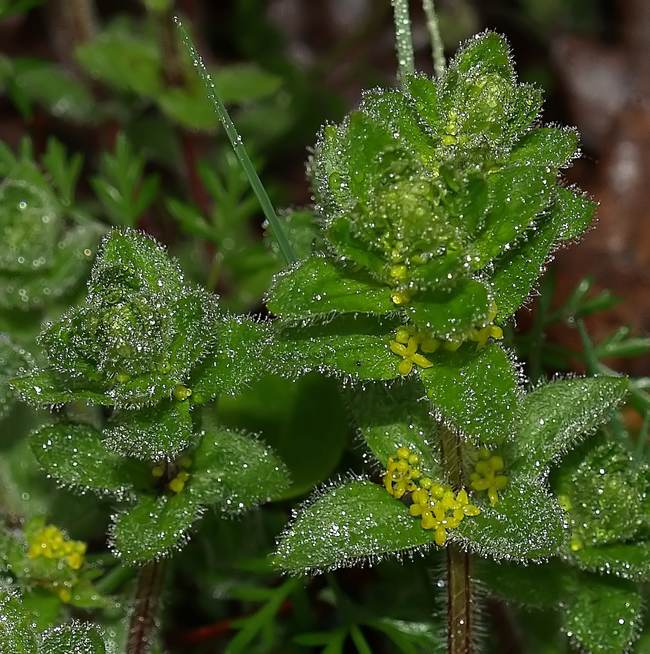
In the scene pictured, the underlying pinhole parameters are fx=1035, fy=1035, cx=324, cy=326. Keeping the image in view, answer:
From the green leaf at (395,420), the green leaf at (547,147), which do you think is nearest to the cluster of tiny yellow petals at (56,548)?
the green leaf at (395,420)

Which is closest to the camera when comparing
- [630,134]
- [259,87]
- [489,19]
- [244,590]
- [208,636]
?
[244,590]

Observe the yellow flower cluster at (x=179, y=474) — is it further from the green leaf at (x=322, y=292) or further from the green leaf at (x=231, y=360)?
the green leaf at (x=322, y=292)

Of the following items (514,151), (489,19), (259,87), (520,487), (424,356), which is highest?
(489,19)

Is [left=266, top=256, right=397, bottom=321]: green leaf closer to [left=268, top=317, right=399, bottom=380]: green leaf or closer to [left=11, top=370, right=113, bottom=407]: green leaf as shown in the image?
[left=268, top=317, right=399, bottom=380]: green leaf

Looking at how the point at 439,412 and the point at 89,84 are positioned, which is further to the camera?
the point at 89,84

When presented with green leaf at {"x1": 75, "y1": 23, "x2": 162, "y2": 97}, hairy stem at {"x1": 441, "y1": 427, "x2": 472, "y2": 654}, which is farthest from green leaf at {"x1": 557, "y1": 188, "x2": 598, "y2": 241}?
green leaf at {"x1": 75, "y1": 23, "x2": 162, "y2": 97}

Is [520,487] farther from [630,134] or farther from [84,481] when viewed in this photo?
[630,134]

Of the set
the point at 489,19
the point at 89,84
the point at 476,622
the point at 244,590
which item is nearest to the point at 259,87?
the point at 89,84

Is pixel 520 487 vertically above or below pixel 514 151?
below
